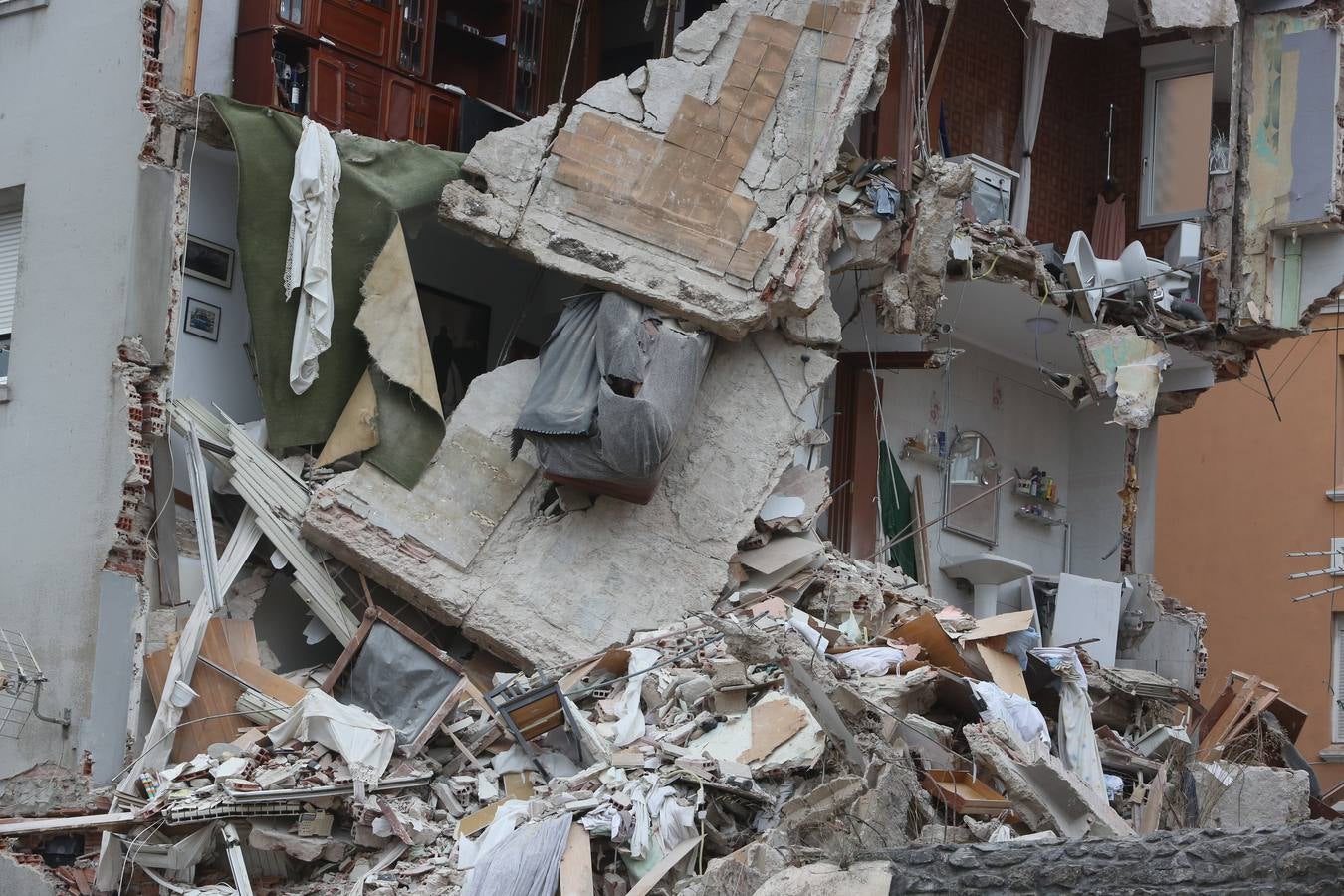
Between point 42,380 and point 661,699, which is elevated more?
point 42,380

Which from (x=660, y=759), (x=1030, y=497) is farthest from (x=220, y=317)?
(x=1030, y=497)

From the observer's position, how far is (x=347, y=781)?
11422 millimetres

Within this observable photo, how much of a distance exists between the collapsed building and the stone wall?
2.38 meters

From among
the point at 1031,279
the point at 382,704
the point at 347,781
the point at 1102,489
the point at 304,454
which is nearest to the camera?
the point at 347,781

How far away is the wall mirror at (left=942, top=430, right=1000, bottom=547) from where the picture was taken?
17766mm

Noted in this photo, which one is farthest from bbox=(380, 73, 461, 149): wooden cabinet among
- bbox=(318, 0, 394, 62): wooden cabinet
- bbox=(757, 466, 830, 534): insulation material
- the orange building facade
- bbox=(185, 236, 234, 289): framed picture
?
the orange building facade

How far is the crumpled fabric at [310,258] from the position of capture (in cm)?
1327

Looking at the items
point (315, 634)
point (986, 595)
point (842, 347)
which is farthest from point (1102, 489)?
point (315, 634)

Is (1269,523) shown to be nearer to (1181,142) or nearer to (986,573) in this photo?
(1181,142)

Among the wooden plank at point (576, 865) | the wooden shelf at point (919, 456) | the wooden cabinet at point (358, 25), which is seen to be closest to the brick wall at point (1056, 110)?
the wooden shelf at point (919, 456)

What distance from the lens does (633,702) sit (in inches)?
468

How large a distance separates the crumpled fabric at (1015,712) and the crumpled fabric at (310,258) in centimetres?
554

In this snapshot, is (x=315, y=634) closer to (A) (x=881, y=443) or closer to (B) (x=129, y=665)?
(B) (x=129, y=665)

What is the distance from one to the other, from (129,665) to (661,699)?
4.08m
